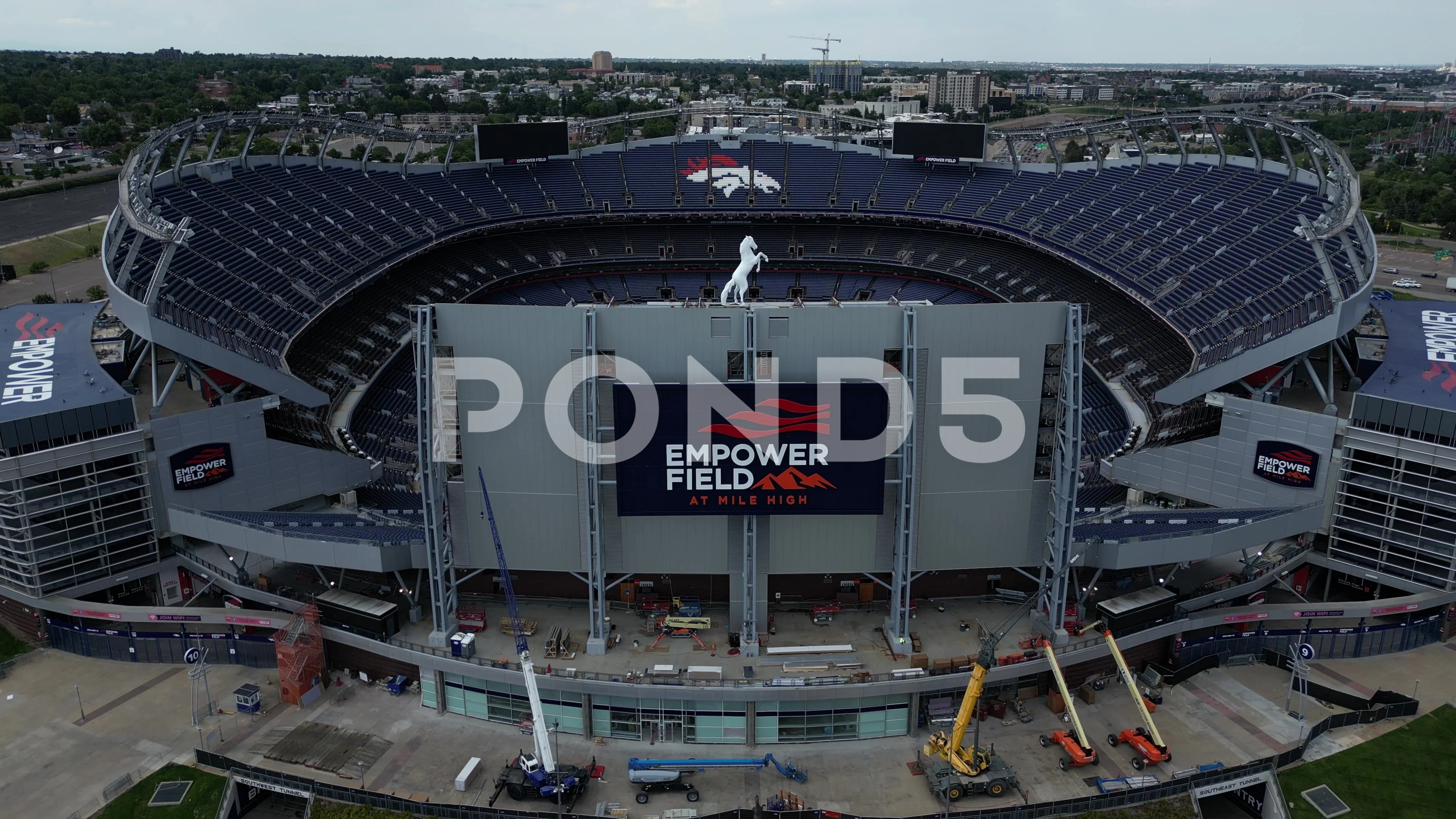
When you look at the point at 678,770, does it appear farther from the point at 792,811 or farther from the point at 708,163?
the point at 708,163

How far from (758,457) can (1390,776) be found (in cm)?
3021

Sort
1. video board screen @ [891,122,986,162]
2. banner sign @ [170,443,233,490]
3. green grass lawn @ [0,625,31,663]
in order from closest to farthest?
green grass lawn @ [0,625,31,663], banner sign @ [170,443,233,490], video board screen @ [891,122,986,162]

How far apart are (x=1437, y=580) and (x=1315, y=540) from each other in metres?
5.66

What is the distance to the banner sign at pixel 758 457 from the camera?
1612 inches

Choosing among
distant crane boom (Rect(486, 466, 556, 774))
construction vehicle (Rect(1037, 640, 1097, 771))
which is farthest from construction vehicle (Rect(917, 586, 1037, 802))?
distant crane boom (Rect(486, 466, 556, 774))

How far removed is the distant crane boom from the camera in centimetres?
3769

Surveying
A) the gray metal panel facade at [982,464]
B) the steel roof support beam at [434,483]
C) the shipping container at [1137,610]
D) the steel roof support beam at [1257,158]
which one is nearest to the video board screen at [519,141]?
the steel roof support beam at [434,483]

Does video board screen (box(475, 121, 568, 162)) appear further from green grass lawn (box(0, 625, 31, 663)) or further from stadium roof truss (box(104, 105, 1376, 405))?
green grass lawn (box(0, 625, 31, 663))

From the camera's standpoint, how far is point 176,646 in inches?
1889

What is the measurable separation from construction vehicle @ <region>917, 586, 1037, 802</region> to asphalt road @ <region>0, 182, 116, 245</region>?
461 feet

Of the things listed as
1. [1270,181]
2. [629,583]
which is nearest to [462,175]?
[629,583]

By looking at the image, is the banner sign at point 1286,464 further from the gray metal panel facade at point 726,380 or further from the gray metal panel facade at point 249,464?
the gray metal panel facade at point 249,464

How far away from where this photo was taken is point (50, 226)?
138 metres

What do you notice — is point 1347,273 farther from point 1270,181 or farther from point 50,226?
point 50,226
